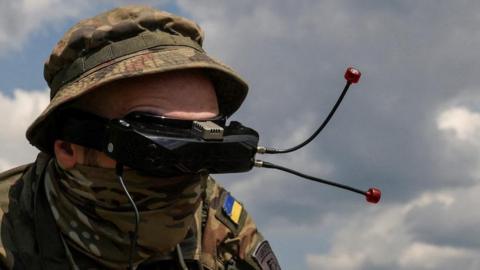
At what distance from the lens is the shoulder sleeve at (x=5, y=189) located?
18.9 ft

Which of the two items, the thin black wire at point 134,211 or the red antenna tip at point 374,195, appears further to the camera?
the red antenna tip at point 374,195

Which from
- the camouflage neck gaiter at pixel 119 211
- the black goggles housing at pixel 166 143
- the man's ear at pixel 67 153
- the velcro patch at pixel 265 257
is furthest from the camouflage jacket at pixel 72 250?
the black goggles housing at pixel 166 143

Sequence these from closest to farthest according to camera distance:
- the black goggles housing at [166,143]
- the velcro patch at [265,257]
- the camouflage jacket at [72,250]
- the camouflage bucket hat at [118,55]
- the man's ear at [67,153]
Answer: the black goggles housing at [166,143], the camouflage bucket hat at [118,55], the man's ear at [67,153], the camouflage jacket at [72,250], the velcro patch at [265,257]

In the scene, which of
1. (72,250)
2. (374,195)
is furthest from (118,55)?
(374,195)

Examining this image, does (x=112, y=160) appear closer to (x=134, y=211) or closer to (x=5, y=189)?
(x=134, y=211)

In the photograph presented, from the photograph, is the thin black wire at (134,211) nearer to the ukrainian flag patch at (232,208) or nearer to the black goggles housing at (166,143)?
the black goggles housing at (166,143)

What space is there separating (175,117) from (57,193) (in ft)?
3.04

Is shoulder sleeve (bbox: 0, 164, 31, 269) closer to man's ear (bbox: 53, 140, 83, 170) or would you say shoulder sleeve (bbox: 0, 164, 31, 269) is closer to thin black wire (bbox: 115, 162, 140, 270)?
man's ear (bbox: 53, 140, 83, 170)

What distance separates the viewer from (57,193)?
19.2ft

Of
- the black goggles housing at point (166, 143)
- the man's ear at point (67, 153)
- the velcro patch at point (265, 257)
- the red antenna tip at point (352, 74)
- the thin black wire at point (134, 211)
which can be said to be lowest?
the thin black wire at point (134, 211)

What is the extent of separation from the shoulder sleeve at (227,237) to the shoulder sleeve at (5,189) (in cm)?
117

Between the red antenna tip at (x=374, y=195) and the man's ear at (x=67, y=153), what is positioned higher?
the red antenna tip at (x=374, y=195)

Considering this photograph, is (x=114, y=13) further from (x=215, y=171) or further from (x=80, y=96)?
(x=215, y=171)

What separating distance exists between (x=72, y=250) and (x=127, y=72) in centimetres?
116
